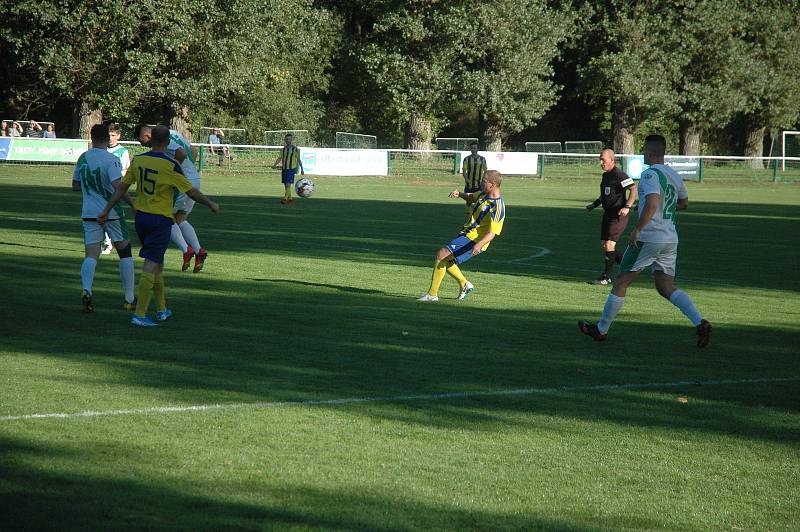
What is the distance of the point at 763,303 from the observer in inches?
514

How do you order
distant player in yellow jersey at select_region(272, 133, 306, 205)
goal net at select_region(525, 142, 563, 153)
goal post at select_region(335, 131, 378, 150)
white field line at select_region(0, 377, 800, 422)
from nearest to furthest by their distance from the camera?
white field line at select_region(0, 377, 800, 422)
distant player in yellow jersey at select_region(272, 133, 306, 205)
goal post at select_region(335, 131, 378, 150)
goal net at select_region(525, 142, 563, 153)

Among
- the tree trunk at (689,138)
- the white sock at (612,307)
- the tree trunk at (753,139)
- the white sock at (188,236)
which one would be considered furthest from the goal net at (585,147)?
the white sock at (612,307)

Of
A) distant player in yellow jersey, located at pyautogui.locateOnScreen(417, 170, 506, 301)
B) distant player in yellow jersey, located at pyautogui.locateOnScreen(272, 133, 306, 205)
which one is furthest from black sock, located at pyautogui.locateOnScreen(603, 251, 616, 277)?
distant player in yellow jersey, located at pyautogui.locateOnScreen(272, 133, 306, 205)

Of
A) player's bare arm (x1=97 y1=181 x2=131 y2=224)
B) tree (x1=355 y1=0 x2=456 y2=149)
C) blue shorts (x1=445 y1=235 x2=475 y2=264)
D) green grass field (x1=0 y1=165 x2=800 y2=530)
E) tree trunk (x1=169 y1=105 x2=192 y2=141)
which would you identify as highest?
tree (x1=355 y1=0 x2=456 y2=149)

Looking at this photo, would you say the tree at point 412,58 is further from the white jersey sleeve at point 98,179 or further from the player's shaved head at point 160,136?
the player's shaved head at point 160,136

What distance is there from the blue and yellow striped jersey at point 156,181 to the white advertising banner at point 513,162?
36224 mm

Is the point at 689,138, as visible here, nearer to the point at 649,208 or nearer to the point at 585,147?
the point at 585,147

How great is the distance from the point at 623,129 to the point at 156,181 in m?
50.9

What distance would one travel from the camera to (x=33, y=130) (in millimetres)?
45906

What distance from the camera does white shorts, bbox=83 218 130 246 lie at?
10.9m

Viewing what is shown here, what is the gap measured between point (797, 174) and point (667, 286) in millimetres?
46880

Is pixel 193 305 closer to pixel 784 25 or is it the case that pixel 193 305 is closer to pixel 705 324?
pixel 705 324

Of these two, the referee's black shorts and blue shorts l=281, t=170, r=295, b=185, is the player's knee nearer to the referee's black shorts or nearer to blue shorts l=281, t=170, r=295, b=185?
the referee's black shorts

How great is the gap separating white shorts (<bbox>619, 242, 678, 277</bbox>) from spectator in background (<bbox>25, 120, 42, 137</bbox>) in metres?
39.9
